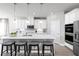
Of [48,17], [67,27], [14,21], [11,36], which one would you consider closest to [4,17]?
[14,21]

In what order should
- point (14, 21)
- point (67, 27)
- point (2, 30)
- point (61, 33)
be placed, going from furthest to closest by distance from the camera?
point (67, 27), point (61, 33), point (14, 21), point (2, 30)

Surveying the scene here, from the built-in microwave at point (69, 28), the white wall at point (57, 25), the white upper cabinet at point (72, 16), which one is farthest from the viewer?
the built-in microwave at point (69, 28)

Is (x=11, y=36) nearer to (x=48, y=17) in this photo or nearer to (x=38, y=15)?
(x=38, y=15)

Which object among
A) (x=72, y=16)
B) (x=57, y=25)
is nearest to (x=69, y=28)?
(x=72, y=16)

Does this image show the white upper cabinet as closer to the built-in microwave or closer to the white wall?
the built-in microwave

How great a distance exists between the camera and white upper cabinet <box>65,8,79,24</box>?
16.7ft

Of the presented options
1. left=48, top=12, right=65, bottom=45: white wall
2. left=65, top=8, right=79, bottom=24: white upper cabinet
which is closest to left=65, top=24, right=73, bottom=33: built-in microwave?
left=65, top=8, right=79, bottom=24: white upper cabinet

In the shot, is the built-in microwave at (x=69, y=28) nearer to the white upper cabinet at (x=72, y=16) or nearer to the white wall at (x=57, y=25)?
the white upper cabinet at (x=72, y=16)

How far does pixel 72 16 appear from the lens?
5566 mm

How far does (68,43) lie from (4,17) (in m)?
3.32

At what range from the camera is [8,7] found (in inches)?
172

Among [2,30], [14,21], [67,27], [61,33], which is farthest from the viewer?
[67,27]

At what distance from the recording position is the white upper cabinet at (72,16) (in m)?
5.10

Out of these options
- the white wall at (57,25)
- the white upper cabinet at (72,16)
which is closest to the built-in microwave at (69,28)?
the white upper cabinet at (72,16)
